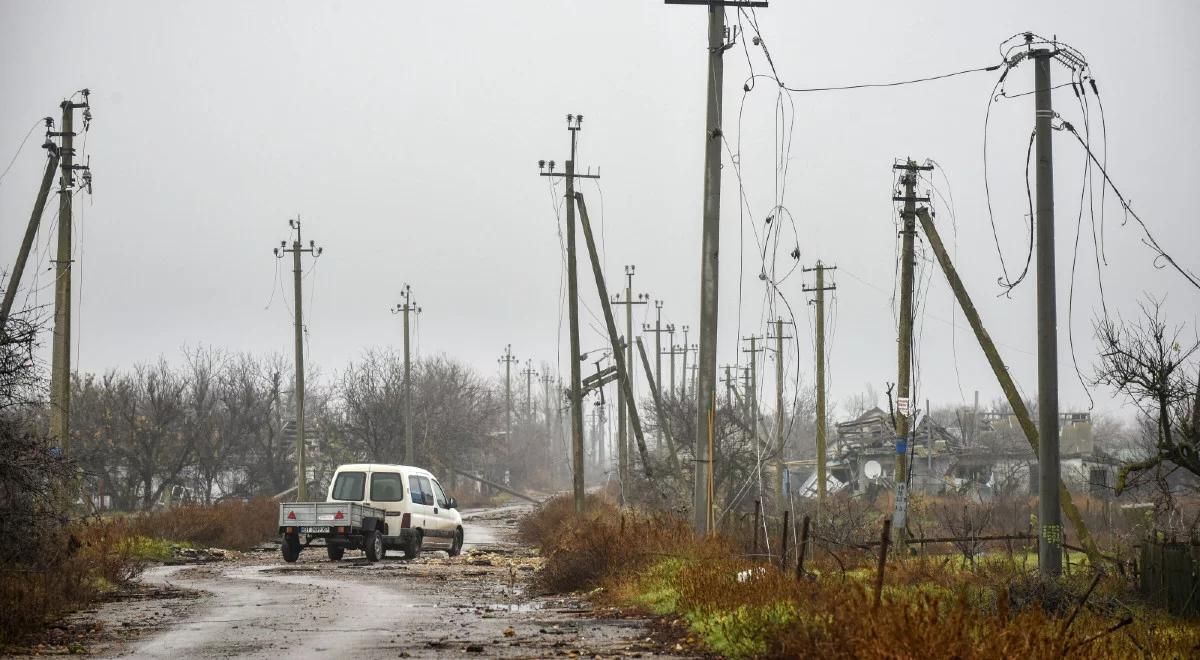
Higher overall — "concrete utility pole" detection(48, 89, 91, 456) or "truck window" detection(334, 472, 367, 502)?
"concrete utility pole" detection(48, 89, 91, 456)

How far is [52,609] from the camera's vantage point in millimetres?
15055

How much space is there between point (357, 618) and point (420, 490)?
1505 cm

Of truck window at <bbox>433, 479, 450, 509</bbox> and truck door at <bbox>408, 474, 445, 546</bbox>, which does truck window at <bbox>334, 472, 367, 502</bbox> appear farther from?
truck window at <bbox>433, 479, 450, 509</bbox>

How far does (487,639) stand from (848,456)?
233 feet

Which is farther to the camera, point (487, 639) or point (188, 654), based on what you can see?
point (487, 639)

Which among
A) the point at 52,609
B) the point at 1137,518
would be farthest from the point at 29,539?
the point at 1137,518

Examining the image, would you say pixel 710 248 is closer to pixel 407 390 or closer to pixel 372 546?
pixel 372 546

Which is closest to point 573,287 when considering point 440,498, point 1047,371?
point 440,498

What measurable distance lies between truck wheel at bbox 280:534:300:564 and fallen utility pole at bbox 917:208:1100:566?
14.0 meters

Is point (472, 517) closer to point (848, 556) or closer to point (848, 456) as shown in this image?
point (848, 456)

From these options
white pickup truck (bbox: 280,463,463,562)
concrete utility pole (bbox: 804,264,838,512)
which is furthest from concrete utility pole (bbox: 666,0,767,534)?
concrete utility pole (bbox: 804,264,838,512)

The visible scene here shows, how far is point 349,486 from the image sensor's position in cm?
2931

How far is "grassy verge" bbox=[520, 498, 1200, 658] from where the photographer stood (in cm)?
874

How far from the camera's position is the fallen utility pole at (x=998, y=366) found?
2144 cm
